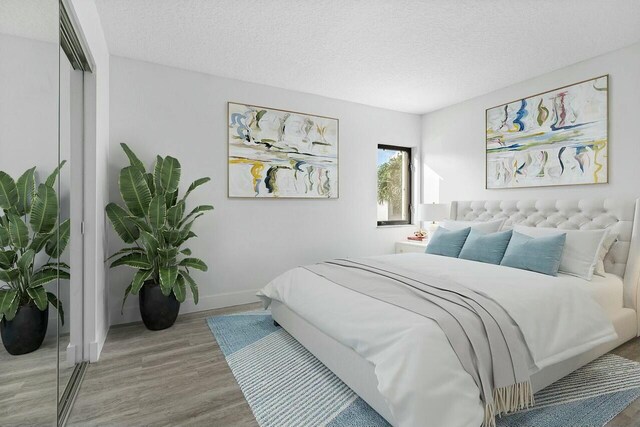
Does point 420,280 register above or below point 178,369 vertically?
above

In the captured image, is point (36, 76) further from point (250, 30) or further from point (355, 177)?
point (355, 177)

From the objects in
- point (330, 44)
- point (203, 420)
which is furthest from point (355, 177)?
point (203, 420)

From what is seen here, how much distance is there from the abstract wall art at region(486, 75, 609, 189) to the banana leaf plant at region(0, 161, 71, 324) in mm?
4351

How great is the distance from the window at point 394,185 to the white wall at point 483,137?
30 cm

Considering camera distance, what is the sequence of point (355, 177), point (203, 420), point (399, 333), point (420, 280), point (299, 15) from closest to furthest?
point (399, 333) < point (203, 420) < point (420, 280) < point (299, 15) < point (355, 177)

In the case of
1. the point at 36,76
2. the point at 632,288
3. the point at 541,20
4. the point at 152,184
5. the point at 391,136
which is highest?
the point at 541,20

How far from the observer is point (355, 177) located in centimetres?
466

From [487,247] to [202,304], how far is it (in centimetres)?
306

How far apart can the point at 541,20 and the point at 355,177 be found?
2.65m

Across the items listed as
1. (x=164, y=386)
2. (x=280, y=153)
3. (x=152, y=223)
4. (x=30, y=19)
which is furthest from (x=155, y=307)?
(x=30, y=19)

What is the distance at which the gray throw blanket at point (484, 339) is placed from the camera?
5.16 feet

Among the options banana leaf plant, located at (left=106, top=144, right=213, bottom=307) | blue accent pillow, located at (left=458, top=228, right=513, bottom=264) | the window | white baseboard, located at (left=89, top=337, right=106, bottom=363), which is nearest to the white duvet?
blue accent pillow, located at (left=458, top=228, right=513, bottom=264)

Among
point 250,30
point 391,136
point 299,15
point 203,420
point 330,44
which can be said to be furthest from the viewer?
point 391,136

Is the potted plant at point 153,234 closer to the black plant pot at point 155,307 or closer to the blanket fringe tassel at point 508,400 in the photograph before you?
the black plant pot at point 155,307
